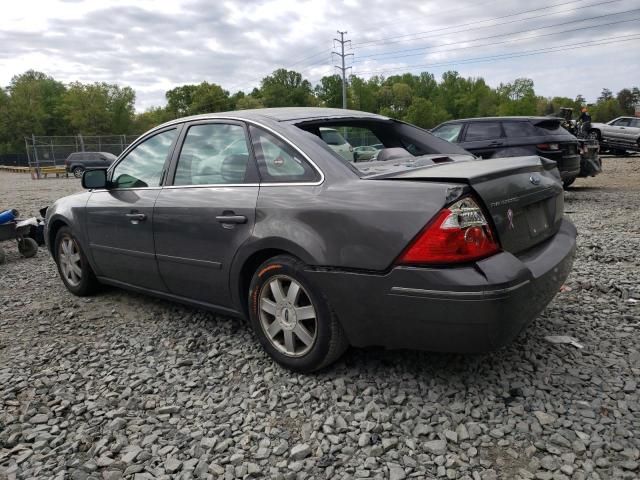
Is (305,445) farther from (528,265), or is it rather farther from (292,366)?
(528,265)

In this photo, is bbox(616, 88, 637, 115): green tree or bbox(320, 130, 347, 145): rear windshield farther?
bbox(616, 88, 637, 115): green tree

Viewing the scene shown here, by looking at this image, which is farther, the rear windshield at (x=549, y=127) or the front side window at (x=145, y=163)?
the rear windshield at (x=549, y=127)

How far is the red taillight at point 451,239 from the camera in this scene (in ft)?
8.24

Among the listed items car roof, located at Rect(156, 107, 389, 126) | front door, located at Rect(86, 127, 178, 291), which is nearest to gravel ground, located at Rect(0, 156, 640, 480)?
front door, located at Rect(86, 127, 178, 291)

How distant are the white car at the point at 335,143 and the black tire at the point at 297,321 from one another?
73 centimetres

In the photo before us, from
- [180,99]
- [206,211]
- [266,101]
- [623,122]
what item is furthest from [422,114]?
[206,211]

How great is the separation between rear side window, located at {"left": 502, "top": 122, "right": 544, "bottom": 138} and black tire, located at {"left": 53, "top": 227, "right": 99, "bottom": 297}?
27.2 feet

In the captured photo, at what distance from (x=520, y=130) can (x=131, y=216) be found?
27.6 ft

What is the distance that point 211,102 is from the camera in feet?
283

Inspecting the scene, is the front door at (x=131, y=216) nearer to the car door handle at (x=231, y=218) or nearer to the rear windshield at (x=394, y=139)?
the car door handle at (x=231, y=218)

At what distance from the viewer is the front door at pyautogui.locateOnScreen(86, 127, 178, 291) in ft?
13.2

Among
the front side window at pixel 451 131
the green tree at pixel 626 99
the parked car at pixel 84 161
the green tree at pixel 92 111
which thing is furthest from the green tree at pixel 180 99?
the front side window at pixel 451 131

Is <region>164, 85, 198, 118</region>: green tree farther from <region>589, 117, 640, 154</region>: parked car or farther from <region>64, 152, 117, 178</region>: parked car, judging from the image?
<region>589, 117, 640, 154</region>: parked car

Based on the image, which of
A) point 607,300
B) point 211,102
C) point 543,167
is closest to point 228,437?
point 543,167
